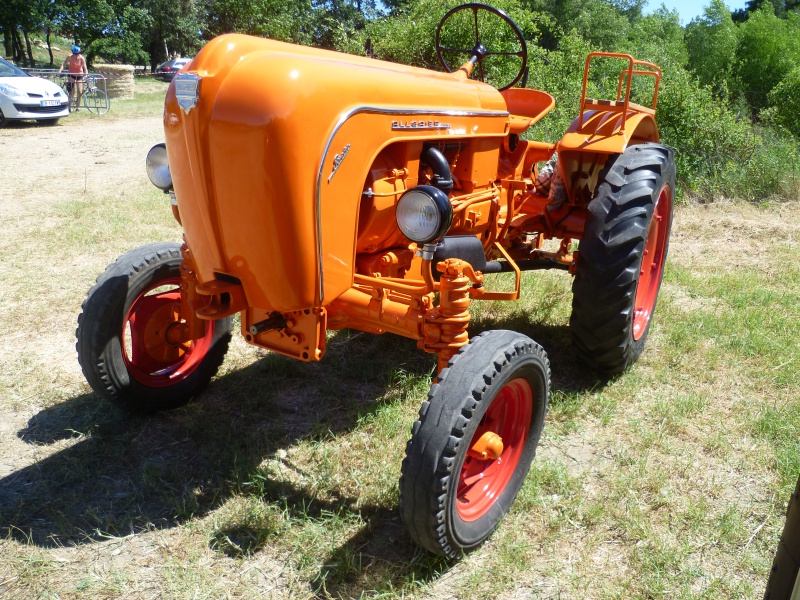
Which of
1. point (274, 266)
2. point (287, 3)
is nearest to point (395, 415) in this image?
point (274, 266)

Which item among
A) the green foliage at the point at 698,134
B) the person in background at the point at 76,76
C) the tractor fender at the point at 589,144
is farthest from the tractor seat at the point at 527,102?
the person in background at the point at 76,76

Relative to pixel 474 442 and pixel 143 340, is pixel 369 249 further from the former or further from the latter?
pixel 143 340

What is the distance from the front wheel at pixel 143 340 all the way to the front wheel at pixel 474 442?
4.58 ft

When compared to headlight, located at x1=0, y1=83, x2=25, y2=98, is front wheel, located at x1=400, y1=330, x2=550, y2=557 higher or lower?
lower

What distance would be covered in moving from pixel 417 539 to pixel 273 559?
539 mm

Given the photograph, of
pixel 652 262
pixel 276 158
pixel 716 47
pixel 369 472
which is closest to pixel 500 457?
pixel 369 472

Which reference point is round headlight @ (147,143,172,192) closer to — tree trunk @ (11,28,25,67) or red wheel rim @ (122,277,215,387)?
red wheel rim @ (122,277,215,387)

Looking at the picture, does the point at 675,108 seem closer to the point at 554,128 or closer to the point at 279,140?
the point at 554,128

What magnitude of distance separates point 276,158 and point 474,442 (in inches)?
47.6

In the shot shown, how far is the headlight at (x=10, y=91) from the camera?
41.8 feet

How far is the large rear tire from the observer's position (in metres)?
3.17

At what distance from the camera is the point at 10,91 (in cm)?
1278

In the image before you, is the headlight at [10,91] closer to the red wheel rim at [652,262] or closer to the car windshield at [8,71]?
the car windshield at [8,71]

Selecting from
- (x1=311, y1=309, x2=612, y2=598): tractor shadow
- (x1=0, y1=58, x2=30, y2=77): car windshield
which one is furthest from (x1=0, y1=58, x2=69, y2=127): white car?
(x1=311, y1=309, x2=612, y2=598): tractor shadow
